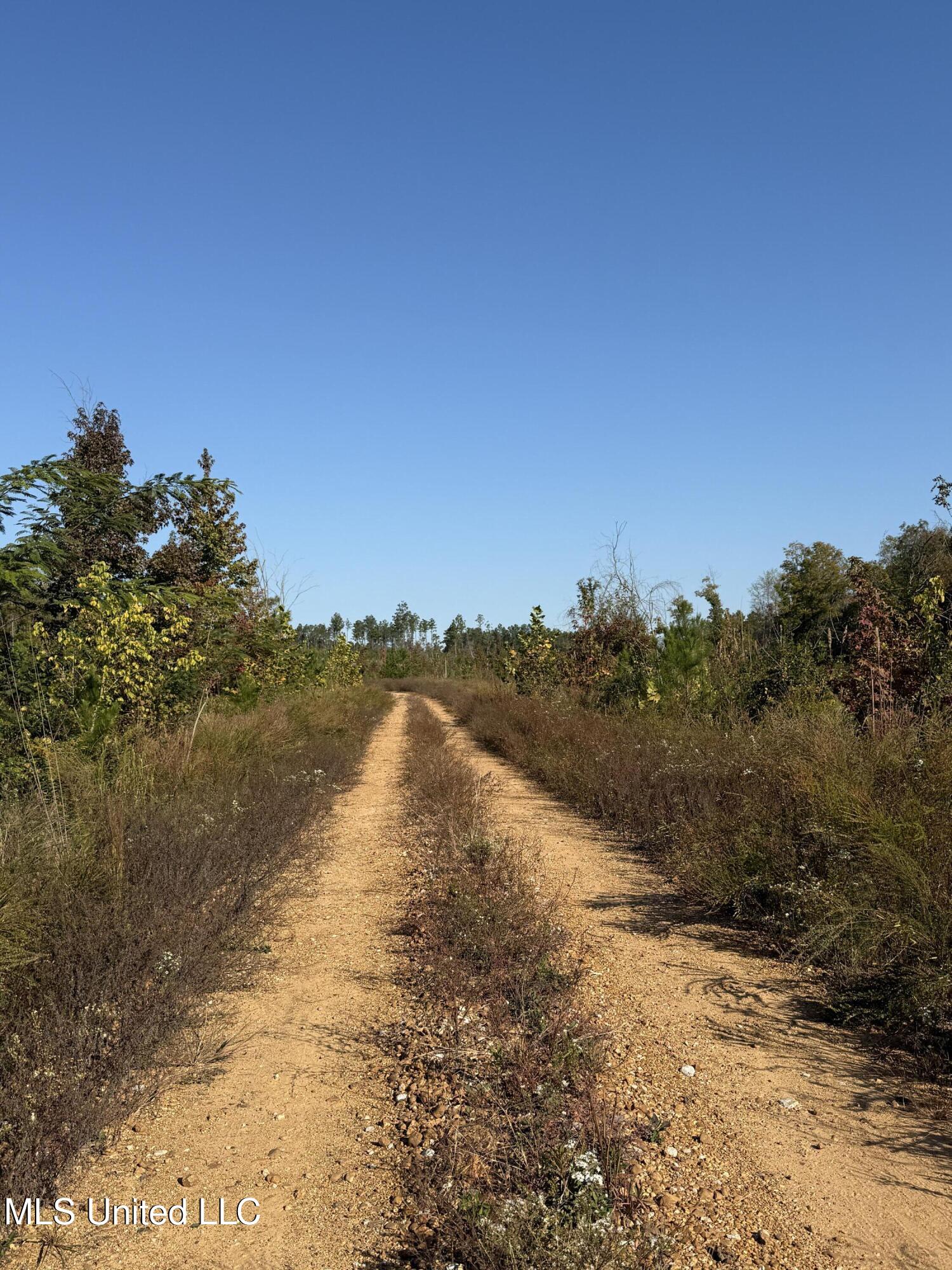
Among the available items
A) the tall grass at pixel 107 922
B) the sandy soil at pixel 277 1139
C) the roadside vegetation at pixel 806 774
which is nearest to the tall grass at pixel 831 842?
the roadside vegetation at pixel 806 774

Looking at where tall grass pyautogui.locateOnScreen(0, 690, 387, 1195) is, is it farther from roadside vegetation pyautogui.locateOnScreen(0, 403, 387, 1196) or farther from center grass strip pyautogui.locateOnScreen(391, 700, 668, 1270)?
center grass strip pyautogui.locateOnScreen(391, 700, 668, 1270)

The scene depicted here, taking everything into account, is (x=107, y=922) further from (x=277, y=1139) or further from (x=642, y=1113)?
(x=642, y=1113)

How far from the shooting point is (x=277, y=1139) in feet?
10.8

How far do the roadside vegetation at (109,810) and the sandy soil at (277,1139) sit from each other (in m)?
0.21

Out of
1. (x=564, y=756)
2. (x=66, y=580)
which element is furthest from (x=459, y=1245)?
(x=564, y=756)

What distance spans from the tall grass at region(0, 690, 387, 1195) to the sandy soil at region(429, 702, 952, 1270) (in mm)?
2229

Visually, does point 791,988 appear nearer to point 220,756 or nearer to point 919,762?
point 919,762

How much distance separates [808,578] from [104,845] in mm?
45376

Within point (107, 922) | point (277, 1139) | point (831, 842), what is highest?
point (831, 842)

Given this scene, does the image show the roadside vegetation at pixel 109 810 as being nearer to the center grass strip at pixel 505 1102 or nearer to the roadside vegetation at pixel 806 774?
the center grass strip at pixel 505 1102

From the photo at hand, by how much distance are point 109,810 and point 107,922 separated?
1461mm

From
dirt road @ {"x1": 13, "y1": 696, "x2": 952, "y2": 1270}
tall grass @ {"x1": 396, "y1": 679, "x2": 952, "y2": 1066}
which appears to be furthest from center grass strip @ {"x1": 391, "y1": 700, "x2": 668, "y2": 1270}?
tall grass @ {"x1": 396, "y1": 679, "x2": 952, "y2": 1066}

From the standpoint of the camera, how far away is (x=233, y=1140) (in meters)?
3.27

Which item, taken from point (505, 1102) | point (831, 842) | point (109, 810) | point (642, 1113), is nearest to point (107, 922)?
point (109, 810)
